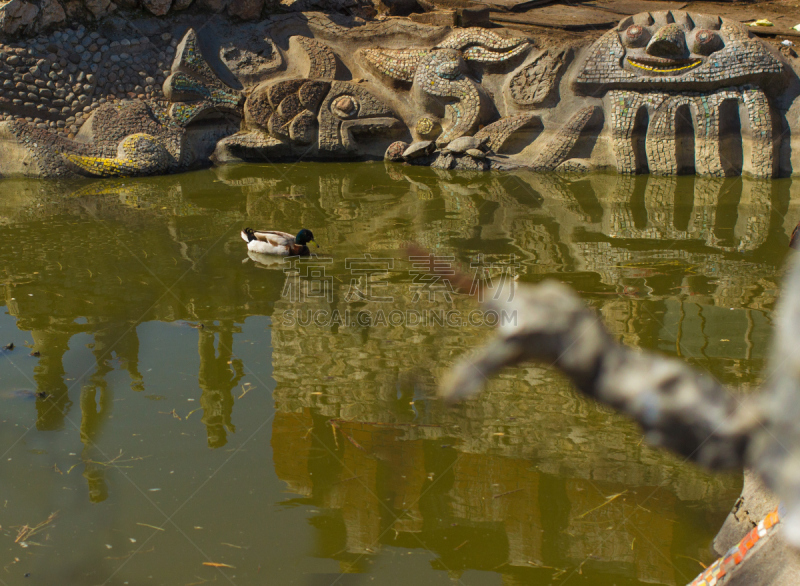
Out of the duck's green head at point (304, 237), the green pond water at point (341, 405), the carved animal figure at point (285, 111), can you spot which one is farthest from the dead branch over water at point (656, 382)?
the carved animal figure at point (285, 111)

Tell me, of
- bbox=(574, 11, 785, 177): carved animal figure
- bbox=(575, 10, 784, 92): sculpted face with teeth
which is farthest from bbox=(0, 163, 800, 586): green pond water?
bbox=(575, 10, 784, 92): sculpted face with teeth

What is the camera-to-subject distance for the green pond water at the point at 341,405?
9.11ft

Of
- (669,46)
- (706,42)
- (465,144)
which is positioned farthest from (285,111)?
(706,42)

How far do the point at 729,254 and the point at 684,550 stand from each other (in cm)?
360

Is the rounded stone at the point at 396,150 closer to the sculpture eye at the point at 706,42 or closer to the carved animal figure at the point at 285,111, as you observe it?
the carved animal figure at the point at 285,111

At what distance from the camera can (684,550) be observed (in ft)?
8.96

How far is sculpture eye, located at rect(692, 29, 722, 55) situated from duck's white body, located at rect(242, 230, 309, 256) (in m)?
5.37

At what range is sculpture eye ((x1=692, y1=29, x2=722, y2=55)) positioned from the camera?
8.18 m

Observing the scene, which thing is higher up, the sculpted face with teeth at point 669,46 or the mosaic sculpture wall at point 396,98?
the sculpted face with teeth at point 669,46

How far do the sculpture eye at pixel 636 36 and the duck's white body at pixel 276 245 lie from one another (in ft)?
16.6

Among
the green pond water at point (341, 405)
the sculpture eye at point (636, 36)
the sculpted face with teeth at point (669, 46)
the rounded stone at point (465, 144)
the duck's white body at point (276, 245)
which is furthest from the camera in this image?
the rounded stone at point (465, 144)

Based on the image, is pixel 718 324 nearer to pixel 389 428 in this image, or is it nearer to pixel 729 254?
pixel 729 254

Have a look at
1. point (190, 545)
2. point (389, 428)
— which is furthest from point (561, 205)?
point (190, 545)

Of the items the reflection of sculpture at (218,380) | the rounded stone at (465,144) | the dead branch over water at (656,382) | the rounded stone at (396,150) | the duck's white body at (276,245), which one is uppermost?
the dead branch over water at (656,382)
